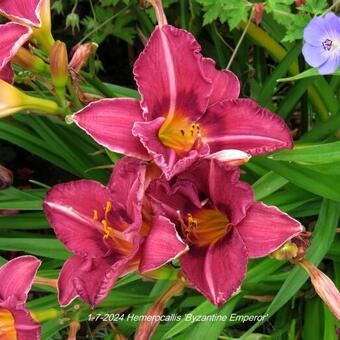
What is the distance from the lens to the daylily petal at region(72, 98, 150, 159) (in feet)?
2.68

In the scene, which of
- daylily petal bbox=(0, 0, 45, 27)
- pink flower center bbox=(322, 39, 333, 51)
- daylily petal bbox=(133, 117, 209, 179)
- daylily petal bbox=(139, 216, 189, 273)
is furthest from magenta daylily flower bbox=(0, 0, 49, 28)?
pink flower center bbox=(322, 39, 333, 51)

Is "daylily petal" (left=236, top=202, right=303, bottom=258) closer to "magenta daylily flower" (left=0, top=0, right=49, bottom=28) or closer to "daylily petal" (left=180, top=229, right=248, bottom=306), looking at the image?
"daylily petal" (left=180, top=229, right=248, bottom=306)

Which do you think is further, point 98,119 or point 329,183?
point 329,183

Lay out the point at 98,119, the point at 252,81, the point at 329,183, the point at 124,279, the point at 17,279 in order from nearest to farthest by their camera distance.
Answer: the point at 98,119 → the point at 17,279 → the point at 329,183 → the point at 124,279 → the point at 252,81

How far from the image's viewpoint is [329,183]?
1107mm

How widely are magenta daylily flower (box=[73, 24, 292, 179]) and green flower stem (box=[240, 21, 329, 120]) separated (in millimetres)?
637

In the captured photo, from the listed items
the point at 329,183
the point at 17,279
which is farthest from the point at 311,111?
the point at 17,279

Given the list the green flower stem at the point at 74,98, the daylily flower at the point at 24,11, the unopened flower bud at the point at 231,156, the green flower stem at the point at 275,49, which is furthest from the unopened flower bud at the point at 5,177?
the green flower stem at the point at 275,49

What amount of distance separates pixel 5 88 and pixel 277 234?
408 mm

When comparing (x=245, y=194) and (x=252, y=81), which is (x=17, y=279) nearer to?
(x=245, y=194)

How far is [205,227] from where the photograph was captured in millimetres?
916

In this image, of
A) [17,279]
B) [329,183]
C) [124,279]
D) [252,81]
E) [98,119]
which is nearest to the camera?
[98,119]

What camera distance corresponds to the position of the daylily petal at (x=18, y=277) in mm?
931

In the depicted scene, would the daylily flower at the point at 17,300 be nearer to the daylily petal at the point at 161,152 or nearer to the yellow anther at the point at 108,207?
the yellow anther at the point at 108,207
